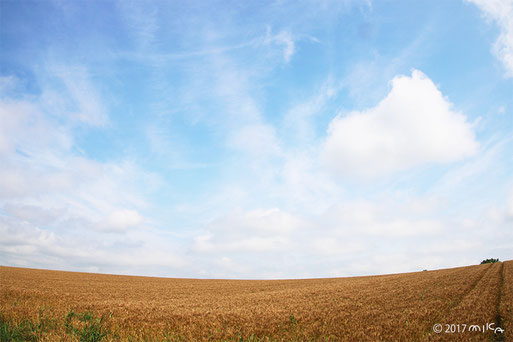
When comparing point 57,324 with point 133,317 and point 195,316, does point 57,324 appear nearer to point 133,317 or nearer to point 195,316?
point 133,317

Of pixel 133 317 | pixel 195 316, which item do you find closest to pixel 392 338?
pixel 195 316

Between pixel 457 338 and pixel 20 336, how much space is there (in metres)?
12.3

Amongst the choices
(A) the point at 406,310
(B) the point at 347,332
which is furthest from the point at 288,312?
(A) the point at 406,310

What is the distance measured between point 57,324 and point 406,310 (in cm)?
1302

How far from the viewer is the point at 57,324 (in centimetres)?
895

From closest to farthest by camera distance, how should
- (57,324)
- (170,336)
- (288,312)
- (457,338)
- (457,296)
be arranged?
1. (457,338)
2. (170,336)
3. (57,324)
4. (288,312)
5. (457,296)

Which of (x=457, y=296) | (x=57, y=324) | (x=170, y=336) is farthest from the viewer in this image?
(x=457, y=296)

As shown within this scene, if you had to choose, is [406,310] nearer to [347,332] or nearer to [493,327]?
[493,327]

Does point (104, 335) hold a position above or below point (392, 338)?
below

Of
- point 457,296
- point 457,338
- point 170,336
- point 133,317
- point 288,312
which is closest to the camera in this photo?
point 457,338

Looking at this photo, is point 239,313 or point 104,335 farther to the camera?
point 239,313

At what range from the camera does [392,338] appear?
7.07m

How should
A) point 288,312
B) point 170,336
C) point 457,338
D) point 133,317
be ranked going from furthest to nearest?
1. point 288,312
2. point 133,317
3. point 170,336
4. point 457,338

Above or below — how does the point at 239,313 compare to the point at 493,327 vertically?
below
